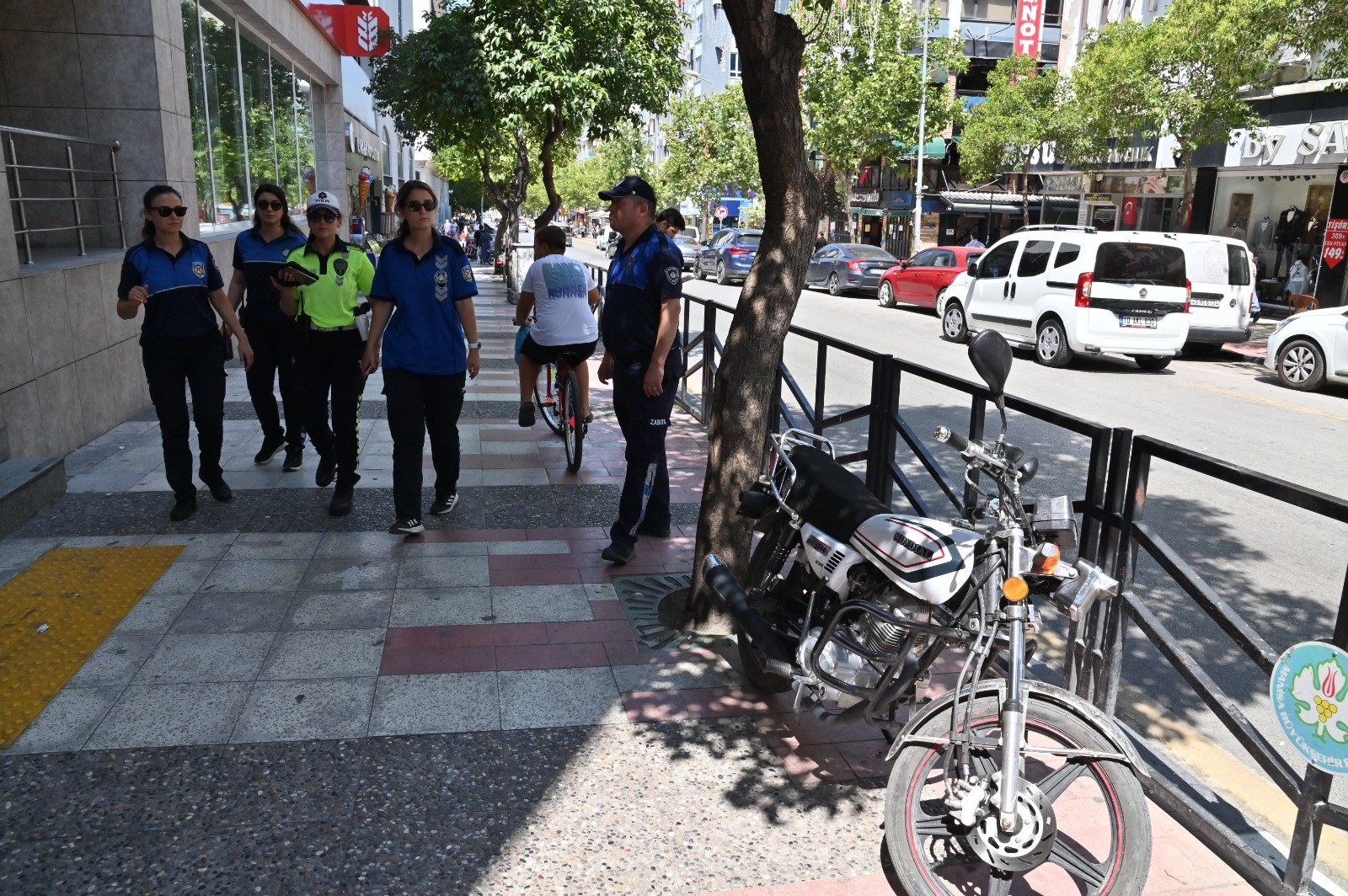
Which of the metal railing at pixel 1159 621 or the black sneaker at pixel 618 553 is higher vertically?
the metal railing at pixel 1159 621

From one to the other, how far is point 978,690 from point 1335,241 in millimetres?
23180

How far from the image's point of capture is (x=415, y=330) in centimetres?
585

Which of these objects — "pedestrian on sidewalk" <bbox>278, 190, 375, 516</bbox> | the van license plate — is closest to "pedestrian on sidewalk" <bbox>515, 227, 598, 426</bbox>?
"pedestrian on sidewalk" <bbox>278, 190, 375, 516</bbox>

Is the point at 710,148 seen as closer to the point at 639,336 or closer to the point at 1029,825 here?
the point at 639,336

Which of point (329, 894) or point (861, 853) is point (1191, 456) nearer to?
point (861, 853)

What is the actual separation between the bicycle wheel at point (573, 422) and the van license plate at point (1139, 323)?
32.2 ft

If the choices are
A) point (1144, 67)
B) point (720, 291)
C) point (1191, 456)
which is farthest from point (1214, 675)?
point (720, 291)

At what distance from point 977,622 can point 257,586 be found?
12.0 feet

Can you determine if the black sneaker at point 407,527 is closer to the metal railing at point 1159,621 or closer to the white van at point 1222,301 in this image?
the metal railing at point 1159,621

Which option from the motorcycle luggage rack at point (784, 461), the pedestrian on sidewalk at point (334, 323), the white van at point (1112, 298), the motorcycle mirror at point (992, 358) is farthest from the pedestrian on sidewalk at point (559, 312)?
the white van at point (1112, 298)

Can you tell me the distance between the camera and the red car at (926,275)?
75.8 feet

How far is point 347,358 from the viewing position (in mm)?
6523

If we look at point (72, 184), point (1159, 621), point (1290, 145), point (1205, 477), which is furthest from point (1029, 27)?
point (1159, 621)

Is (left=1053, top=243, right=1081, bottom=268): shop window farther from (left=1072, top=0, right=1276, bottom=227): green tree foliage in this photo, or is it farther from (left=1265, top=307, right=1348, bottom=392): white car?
(left=1072, top=0, right=1276, bottom=227): green tree foliage
